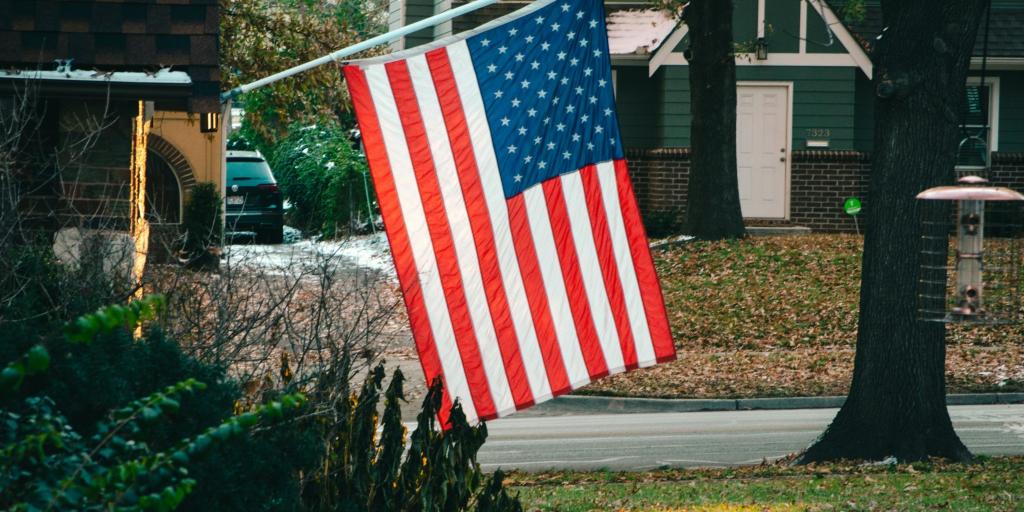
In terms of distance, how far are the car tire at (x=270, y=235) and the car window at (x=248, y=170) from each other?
1.03 metres

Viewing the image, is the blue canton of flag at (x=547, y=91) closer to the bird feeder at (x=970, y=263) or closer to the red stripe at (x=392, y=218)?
the red stripe at (x=392, y=218)

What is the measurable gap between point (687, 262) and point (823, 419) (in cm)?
740

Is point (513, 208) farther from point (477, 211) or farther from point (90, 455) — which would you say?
point (90, 455)

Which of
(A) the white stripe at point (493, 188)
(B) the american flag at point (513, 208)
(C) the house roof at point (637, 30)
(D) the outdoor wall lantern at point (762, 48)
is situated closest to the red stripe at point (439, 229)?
(B) the american flag at point (513, 208)

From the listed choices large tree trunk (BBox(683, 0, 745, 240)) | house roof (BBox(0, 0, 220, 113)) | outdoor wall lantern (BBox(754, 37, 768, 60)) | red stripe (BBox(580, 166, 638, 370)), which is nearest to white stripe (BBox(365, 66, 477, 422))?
red stripe (BBox(580, 166, 638, 370))

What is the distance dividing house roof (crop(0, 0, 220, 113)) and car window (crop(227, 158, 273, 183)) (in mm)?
19011

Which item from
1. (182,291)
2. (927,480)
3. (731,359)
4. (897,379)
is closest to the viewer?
(182,291)

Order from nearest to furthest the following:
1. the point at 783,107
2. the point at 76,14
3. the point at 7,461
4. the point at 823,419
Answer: the point at 7,461, the point at 76,14, the point at 823,419, the point at 783,107

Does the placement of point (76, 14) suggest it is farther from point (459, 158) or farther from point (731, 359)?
point (731, 359)

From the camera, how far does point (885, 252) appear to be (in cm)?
1062

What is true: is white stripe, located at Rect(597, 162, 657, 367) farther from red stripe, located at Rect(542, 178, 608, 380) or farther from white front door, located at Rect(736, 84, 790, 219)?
white front door, located at Rect(736, 84, 790, 219)

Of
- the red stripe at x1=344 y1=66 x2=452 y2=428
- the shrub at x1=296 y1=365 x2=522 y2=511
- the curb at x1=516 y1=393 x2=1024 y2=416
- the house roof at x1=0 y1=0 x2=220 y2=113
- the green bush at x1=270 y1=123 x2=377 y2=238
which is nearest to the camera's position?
the shrub at x1=296 y1=365 x2=522 y2=511

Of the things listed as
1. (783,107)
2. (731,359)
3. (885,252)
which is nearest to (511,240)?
(885,252)

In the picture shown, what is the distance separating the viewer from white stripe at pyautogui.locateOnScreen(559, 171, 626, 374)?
7281mm
